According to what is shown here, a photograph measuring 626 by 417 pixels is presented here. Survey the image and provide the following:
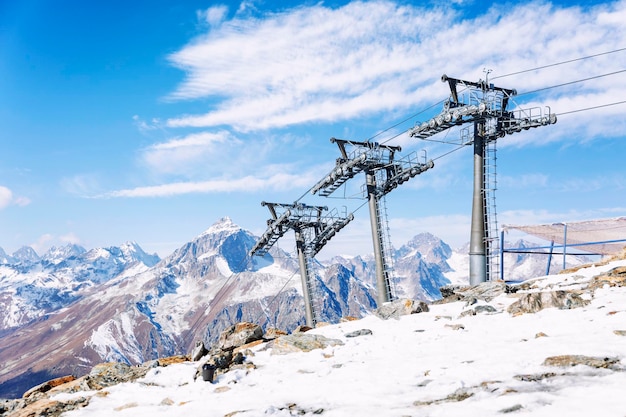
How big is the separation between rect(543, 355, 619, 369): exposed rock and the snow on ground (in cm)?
18

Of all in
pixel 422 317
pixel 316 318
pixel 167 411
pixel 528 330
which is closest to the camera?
pixel 167 411

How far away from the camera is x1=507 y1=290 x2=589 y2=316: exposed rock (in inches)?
630

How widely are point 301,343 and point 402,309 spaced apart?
5.72 m

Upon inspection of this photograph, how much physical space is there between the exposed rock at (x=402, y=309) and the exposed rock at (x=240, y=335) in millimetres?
5758

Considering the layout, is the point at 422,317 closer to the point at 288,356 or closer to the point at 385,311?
the point at 385,311

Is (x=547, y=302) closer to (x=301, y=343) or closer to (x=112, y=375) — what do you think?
(x=301, y=343)

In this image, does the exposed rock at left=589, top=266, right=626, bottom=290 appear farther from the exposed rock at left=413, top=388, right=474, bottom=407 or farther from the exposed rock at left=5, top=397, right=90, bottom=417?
the exposed rock at left=5, top=397, right=90, bottom=417

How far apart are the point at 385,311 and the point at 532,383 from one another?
38.6 ft

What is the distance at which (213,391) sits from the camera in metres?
13.0

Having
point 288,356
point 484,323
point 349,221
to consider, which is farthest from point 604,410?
point 349,221

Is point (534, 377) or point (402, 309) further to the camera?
point (402, 309)

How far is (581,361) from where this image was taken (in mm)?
9938

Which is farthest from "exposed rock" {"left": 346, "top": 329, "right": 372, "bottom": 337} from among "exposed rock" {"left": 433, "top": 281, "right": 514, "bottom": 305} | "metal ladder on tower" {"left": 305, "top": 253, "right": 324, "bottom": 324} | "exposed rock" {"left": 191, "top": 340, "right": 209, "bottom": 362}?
"metal ladder on tower" {"left": 305, "top": 253, "right": 324, "bottom": 324}

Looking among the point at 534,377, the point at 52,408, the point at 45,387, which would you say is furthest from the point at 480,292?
the point at 45,387
